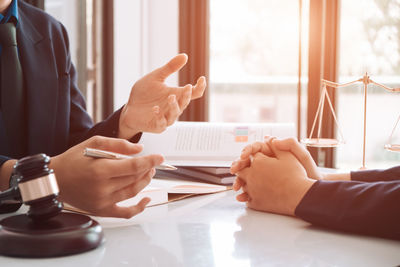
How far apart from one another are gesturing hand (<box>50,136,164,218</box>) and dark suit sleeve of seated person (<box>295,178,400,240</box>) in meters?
0.25

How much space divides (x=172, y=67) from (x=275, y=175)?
372mm

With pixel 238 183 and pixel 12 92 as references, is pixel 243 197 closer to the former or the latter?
pixel 238 183

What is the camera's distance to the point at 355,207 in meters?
0.75

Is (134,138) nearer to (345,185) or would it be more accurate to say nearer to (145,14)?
(345,185)

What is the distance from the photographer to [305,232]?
2.45 feet

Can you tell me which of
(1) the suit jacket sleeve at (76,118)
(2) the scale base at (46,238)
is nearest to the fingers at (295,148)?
(2) the scale base at (46,238)

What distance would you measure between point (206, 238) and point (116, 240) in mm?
127

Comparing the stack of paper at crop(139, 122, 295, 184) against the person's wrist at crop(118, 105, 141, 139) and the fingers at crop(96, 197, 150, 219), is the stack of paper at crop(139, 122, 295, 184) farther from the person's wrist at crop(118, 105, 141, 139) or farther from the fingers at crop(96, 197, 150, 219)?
the fingers at crop(96, 197, 150, 219)

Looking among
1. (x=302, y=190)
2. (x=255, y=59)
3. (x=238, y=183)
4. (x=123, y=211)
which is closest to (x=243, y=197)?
(x=238, y=183)

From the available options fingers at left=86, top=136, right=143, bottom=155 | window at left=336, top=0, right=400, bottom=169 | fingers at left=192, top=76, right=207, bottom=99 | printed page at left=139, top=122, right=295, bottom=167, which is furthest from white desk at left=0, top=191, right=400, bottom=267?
window at left=336, top=0, right=400, bottom=169

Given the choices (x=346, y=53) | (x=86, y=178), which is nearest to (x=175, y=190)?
(x=86, y=178)

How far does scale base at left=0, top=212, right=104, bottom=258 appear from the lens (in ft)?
1.97

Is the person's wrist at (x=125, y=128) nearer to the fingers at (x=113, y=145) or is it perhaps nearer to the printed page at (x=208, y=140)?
the printed page at (x=208, y=140)

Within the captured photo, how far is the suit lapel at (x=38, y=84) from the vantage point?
131 cm
